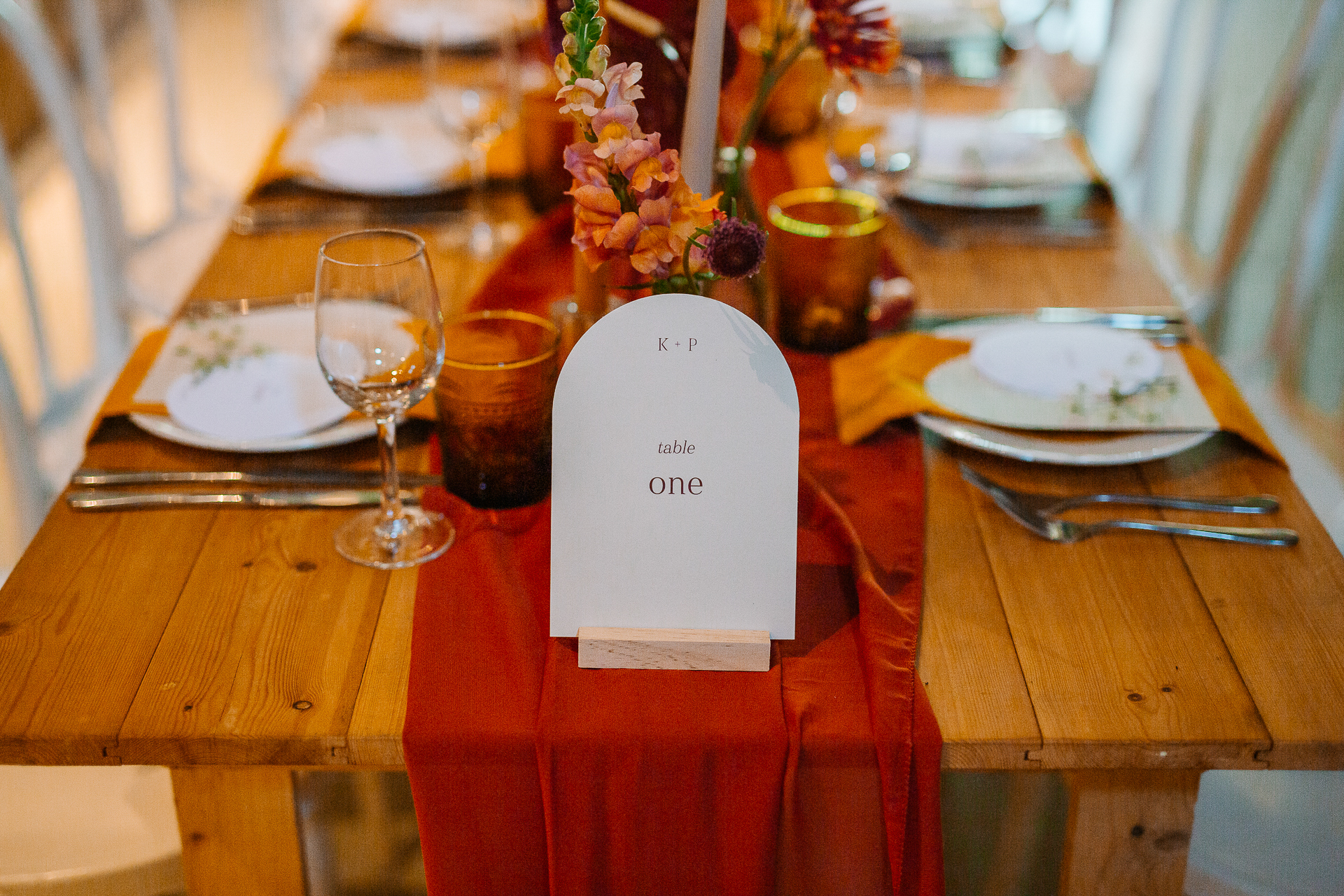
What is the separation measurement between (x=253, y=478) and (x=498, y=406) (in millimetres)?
247

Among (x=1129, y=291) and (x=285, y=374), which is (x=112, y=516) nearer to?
(x=285, y=374)


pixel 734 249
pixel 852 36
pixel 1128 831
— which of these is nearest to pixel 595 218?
pixel 734 249

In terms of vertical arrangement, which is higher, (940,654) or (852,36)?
(852,36)

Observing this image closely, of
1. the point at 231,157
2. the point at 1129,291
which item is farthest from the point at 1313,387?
the point at 231,157

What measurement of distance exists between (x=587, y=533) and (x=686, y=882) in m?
0.24

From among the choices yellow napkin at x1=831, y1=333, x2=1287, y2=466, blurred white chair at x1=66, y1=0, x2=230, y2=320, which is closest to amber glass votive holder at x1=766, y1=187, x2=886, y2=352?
yellow napkin at x1=831, y1=333, x2=1287, y2=466

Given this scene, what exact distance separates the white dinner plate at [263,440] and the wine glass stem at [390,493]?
0.33 feet

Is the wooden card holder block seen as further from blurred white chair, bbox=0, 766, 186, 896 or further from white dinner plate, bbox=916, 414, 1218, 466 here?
blurred white chair, bbox=0, 766, 186, 896

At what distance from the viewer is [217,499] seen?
1.02 m

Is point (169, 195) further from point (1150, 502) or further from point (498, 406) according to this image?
point (1150, 502)

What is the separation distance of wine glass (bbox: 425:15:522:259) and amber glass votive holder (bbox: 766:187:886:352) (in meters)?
0.44

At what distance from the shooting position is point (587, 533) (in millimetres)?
822

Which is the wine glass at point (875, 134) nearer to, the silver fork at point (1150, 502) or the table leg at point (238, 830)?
the silver fork at point (1150, 502)

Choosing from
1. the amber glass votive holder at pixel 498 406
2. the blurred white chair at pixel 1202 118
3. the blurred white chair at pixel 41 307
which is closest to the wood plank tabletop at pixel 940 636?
the amber glass votive holder at pixel 498 406
